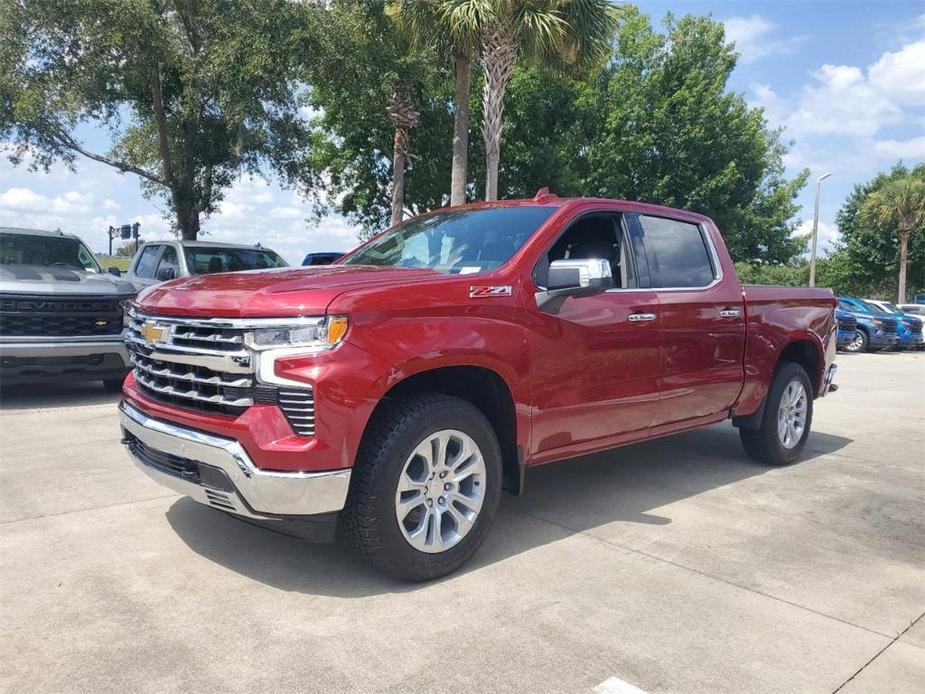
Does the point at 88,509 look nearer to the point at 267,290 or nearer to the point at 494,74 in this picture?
the point at 267,290

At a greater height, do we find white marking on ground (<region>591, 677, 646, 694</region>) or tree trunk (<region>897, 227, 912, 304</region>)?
tree trunk (<region>897, 227, 912, 304</region>)

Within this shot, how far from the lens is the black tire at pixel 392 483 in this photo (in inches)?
129

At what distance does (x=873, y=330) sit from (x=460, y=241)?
20.6m

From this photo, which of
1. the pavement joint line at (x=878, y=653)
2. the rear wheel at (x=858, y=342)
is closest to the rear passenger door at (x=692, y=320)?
the pavement joint line at (x=878, y=653)

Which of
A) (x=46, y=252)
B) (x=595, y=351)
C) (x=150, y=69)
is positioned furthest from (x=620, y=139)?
(x=595, y=351)

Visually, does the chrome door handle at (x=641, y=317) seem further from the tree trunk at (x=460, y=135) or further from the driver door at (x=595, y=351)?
the tree trunk at (x=460, y=135)

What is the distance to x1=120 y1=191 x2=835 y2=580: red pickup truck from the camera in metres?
3.16

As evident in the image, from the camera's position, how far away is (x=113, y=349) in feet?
26.0

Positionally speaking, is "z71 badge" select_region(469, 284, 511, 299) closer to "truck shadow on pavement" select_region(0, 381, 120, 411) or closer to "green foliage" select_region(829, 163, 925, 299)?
"truck shadow on pavement" select_region(0, 381, 120, 411)

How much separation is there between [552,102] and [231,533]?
75.3 feet

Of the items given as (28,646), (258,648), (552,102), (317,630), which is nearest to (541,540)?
(317,630)

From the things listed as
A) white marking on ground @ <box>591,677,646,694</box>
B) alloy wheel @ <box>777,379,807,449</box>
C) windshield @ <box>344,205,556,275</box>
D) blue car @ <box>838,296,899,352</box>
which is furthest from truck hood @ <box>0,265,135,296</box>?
blue car @ <box>838,296,899,352</box>

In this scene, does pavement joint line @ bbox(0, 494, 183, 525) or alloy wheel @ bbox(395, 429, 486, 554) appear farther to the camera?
pavement joint line @ bbox(0, 494, 183, 525)

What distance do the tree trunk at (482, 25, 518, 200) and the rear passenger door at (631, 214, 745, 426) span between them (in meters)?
9.21
